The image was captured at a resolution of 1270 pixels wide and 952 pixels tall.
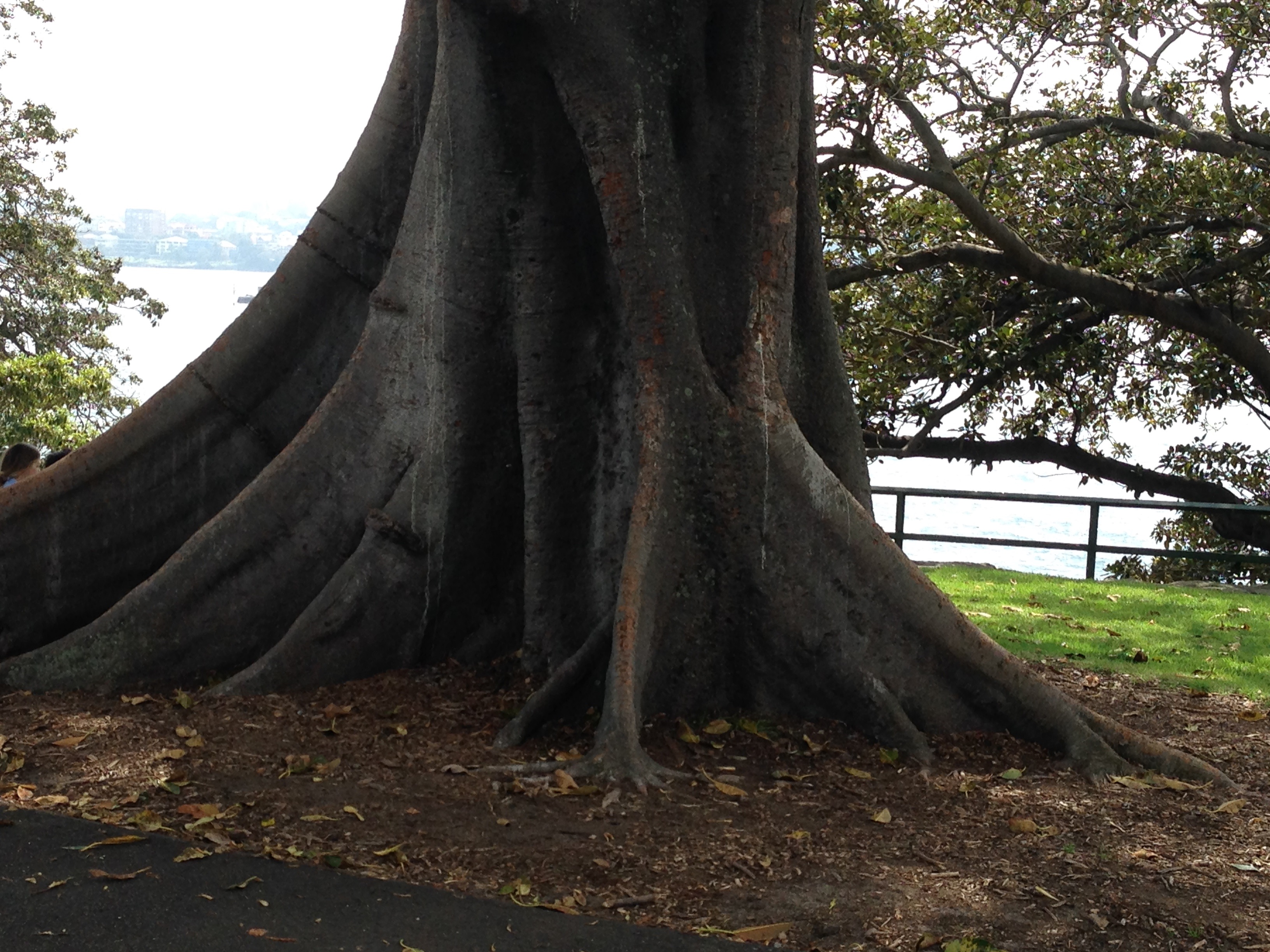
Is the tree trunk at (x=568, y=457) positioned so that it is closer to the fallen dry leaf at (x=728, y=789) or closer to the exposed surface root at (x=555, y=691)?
the exposed surface root at (x=555, y=691)

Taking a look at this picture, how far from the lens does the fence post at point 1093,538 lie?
1384cm

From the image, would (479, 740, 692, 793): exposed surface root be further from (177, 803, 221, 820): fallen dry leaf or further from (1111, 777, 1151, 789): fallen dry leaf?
(1111, 777, 1151, 789): fallen dry leaf

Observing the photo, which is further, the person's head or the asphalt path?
the person's head

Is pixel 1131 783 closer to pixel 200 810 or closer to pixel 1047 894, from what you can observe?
pixel 1047 894

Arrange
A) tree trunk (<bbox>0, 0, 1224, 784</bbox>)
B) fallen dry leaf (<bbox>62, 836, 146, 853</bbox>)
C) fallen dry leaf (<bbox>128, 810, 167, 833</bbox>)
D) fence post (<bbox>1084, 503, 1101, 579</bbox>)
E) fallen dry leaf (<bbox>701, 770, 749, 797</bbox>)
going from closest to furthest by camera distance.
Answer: fallen dry leaf (<bbox>62, 836, 146, 853</bbox>) → fallen dry leaf (<bbox>128, 810, 167, 833</bbox>) → fallen dry leaf (<bbox>701, 770, 749, 797</bbox>) → tree trunk (<bbox>0, 0, 1224, 784</bbox>) → fence post (<bbox>1084, 503, 1101, 579</bbox>)

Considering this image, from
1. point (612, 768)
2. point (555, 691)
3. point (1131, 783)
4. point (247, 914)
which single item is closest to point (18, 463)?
point (555, 691)

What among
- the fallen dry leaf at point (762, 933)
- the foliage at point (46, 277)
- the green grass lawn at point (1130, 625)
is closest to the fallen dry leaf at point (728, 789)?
the fallen dry leaf at point (762, 933)

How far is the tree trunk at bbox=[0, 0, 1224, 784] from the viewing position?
19.3 feet

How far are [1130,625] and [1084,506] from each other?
3.80 metres

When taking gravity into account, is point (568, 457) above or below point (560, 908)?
above

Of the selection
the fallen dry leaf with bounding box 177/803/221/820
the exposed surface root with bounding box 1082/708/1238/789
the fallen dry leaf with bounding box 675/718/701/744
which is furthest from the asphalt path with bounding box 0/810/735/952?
the exposed surface root with bounding box 1082/708/1238/789

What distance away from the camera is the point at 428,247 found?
6539 mm

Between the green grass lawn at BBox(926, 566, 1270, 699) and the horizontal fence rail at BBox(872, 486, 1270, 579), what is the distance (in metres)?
0.49

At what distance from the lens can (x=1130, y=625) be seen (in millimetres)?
10461
